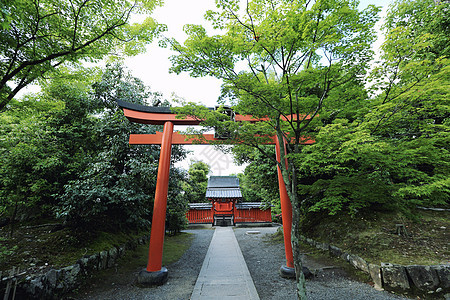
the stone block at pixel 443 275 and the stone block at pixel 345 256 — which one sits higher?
the stone block at pixel 443 275

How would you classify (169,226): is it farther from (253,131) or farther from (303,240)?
(253,131)

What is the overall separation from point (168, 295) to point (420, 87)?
5.91 metres

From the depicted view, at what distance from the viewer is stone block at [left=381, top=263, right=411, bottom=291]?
3653 mm

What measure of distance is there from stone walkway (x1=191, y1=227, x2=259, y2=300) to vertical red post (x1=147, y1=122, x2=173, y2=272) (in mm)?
1222

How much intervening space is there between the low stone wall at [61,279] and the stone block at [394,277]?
6676 millimetres

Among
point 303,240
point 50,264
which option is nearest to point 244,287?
point 50,264

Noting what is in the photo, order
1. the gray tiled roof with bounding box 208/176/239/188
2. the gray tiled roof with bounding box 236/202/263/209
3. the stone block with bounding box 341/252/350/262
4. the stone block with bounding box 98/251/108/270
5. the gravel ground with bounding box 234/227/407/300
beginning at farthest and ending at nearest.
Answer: the gray tiled roof with bounding box 208/176/239/188
the gray tiled roof with bounding box 236/202/263/209
the stone block with bounding box 341/252/350/262
the stone block with bounding box 98/251/108/270
the gravel ground with bounding box 234/227/407/300

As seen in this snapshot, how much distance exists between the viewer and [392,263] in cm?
397

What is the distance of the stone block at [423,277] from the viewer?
3.55 m

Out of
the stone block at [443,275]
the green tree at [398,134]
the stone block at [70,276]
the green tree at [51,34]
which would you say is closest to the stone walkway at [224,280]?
the green tree at [398,134]

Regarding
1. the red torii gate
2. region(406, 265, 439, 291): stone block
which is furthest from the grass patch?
region(406, 265, 439, 291): stone block

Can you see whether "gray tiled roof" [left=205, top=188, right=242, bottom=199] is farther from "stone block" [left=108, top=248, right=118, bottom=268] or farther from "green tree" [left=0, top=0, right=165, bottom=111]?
"green tree" [left=0, top=0, right=165, bottom=111]

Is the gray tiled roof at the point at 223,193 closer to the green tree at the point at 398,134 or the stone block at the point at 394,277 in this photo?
the stone block at the point at 394,277

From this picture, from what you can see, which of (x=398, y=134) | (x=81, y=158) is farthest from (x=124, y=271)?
(x=398, y=134)
